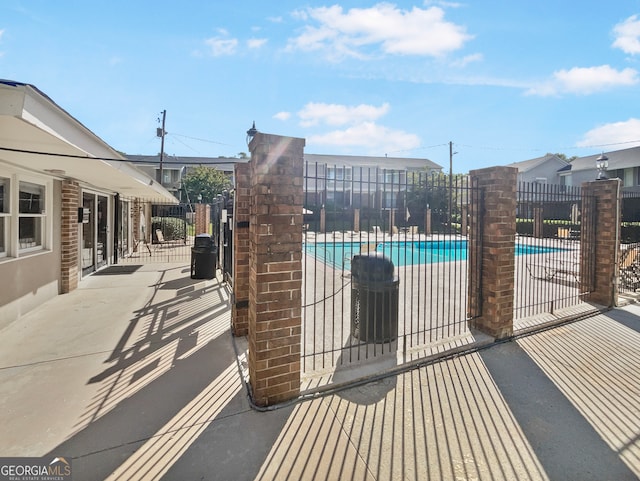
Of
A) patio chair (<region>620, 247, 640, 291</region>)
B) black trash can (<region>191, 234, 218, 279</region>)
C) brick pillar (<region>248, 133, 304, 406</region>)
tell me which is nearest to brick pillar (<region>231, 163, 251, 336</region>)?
brick pillar (<region>248, 133, 304, 406</region>)

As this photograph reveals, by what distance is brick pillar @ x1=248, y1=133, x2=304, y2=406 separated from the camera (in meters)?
2.62

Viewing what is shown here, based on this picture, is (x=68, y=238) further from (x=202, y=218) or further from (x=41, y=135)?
(x=202, y=218)

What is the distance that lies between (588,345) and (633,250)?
216 inches

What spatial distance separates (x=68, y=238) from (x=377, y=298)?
6.37 m

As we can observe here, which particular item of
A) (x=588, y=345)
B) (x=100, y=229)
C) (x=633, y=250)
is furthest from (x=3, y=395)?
(x=633, y=250)

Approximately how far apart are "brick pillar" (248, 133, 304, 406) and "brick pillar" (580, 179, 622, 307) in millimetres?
5673

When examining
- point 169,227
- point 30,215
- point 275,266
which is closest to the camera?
point 275,266

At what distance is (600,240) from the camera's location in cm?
565

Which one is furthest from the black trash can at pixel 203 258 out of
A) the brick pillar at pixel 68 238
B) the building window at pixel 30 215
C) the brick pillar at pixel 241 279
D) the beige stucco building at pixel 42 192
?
the brick pillar at pixel 241 279

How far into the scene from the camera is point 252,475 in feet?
6.44

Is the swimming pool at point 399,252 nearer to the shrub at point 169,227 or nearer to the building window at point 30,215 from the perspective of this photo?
the building window at point 30,215

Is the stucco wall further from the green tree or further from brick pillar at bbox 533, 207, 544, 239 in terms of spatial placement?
the green tree

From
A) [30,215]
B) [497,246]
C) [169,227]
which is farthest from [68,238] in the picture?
[169,227]

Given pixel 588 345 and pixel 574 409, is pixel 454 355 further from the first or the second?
pixel 588 345
